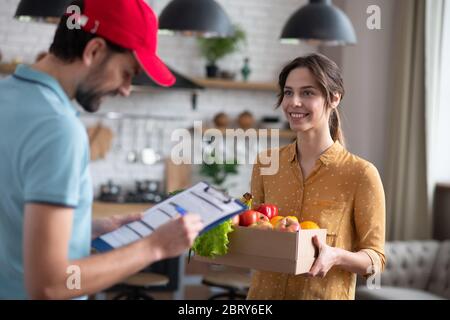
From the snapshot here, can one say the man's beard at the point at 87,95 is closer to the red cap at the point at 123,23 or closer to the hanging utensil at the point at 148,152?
the red cap at the point at 123,23

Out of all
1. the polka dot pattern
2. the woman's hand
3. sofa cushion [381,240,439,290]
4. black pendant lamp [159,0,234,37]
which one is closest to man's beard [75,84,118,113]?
the woman's hand

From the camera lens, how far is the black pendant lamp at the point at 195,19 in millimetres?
3770

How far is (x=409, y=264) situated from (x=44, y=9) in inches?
137

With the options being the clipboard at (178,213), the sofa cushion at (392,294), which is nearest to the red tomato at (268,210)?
the clipboard at (178,213)

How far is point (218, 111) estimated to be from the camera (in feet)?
24.3

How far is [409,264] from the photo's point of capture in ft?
18.5

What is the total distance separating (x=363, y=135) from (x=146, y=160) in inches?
82.3

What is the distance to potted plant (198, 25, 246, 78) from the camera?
278 inches

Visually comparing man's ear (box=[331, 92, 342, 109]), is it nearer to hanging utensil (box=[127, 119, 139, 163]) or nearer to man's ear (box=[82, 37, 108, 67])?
man's ear (box=[82, 37, 108, 67])

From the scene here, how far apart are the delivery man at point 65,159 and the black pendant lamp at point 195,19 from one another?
219 cm

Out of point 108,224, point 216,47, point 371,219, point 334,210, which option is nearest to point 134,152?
point 216,47

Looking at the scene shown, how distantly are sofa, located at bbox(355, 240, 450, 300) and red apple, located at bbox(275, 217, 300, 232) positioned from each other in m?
3.37

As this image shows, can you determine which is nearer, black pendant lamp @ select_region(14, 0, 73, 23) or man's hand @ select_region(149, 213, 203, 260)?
man's hand @ select_region(149, 213, 203, 260)
